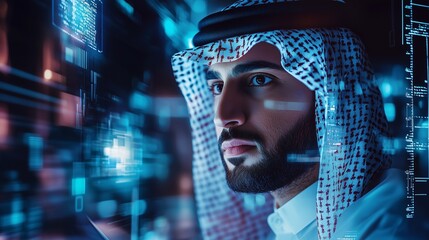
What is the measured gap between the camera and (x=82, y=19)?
1.36 m

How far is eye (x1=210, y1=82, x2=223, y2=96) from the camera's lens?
164 centimetres

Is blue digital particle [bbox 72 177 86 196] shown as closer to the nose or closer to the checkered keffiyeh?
the checkered keffiyeh

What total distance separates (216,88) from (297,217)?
1.67ft

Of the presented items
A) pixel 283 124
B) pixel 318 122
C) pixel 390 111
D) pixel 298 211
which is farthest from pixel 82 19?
pixel 390 111

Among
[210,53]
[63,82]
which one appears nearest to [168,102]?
[210,53]

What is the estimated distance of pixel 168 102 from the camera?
59.0 inches

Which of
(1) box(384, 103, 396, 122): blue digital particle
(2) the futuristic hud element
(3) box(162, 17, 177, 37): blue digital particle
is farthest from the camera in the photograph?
(1) box(384, 103, 396, 122): blue digital particle

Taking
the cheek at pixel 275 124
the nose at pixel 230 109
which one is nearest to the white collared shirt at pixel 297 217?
the cheek at pixel 275 124

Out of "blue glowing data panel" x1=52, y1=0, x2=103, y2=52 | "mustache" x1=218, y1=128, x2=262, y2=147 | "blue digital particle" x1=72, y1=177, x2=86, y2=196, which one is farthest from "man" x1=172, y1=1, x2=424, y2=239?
"blue digital particle" x1=72, y1=177, x2=86, y2=196

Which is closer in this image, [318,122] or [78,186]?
[78,186]

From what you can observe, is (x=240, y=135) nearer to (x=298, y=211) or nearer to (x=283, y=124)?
(x=283, y=124)

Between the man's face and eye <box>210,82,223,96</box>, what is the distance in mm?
16

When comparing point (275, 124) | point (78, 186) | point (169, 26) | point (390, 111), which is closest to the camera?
point (78, 186)

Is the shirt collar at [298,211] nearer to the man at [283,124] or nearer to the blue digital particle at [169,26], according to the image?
the man at [283,124]
